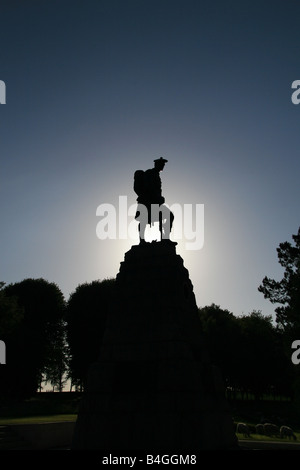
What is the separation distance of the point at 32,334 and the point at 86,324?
6.47 metres

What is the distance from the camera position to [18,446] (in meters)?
16.7

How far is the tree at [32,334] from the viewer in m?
44.8

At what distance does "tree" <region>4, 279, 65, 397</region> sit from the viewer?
44.8 m

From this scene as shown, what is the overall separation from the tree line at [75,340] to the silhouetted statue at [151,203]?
24027 millimetres

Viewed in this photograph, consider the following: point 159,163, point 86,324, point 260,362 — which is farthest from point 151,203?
point 260,362

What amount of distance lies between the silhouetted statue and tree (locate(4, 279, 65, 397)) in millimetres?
31520

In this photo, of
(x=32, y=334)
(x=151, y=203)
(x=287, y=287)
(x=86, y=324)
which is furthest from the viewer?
(x=86, y=324)

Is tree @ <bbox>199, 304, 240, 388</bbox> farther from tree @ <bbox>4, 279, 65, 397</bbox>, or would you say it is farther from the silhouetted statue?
the silhouetted statue

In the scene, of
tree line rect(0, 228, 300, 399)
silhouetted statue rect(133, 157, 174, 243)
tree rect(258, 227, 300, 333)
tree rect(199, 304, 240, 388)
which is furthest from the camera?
tree rect(199, 304, 240, 388)

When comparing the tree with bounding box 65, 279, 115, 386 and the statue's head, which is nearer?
the statue's head

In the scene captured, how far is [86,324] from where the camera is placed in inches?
1886

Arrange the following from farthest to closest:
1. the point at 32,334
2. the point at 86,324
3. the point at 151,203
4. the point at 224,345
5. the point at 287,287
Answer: the point at 224,345
the point at 86,324
the point at 32,334
the point at 287,287
the point at 151,203

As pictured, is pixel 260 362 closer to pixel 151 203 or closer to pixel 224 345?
pixel 224 345

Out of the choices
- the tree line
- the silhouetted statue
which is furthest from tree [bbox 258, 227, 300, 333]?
the silhouetted statue
